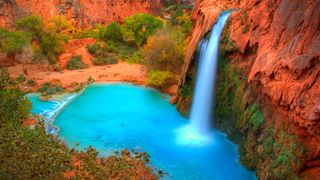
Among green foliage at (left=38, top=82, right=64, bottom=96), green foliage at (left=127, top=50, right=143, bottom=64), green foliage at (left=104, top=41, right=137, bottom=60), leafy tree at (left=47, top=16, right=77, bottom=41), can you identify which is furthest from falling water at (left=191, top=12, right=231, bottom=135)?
leafy tree at (left=47, top=16, right=77, bottom=41)

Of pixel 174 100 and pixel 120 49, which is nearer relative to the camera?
pixel 174 100

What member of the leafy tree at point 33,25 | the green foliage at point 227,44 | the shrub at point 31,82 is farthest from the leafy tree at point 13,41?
the green foliage at point 227,44

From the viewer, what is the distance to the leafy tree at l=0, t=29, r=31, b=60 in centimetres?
2875

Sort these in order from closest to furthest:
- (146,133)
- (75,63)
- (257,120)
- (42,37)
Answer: (257,120), (146,133), (42,37), (75,63)

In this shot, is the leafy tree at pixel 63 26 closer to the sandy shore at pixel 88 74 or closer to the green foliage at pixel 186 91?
the sandy shore at pixel 88 74

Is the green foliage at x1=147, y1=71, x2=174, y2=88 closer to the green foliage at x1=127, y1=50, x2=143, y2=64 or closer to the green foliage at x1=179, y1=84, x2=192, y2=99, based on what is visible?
the green foliage at x1=179, y1=84, x2=192, y2=99

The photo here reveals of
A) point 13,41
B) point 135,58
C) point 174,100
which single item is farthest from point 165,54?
point 13,41

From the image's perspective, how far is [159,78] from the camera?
2541cm

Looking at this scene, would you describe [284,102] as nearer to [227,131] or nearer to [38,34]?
[227,131]

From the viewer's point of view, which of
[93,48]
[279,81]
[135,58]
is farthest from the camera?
[93,48]

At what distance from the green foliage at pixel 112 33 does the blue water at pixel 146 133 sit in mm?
12248

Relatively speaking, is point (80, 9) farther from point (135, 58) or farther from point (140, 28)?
point (135, 58)

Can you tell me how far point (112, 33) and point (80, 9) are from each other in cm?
675

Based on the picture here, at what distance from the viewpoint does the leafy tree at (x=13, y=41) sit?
94.3ft
